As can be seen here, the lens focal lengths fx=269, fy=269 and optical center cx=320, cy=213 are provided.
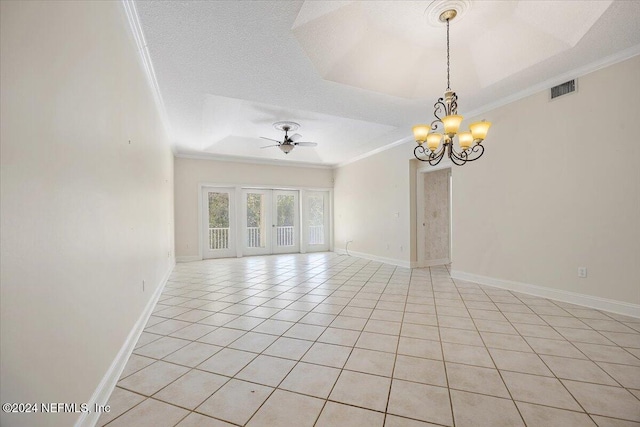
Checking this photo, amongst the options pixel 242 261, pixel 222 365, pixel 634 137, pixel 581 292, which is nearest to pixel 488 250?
pixel 581 292

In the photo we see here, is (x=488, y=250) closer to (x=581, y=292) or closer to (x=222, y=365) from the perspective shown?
(x=581, y=292)

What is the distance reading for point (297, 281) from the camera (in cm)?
475

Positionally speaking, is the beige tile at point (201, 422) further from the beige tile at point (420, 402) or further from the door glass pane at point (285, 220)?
the door glass pane at point (285, 220)

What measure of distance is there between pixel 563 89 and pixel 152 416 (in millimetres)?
5219

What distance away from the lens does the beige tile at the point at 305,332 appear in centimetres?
255

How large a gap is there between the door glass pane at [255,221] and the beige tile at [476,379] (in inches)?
257

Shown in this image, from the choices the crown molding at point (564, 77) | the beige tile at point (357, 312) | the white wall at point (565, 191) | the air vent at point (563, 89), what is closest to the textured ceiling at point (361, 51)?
the crown molding at point (564, 77)

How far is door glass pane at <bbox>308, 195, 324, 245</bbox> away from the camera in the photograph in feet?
28.3

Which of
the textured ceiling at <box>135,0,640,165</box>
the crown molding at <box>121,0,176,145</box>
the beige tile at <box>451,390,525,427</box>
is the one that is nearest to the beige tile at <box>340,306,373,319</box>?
the beige tile at <box>451,390,525,427</box>

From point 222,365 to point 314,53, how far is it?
3087 millimetres

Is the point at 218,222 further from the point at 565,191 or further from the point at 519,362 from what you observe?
the point at 565,191

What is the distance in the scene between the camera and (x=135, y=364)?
6.89 feet

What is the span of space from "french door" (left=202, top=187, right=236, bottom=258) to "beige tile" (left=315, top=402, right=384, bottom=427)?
6.59m

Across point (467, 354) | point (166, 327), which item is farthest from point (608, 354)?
point (166, 327)
